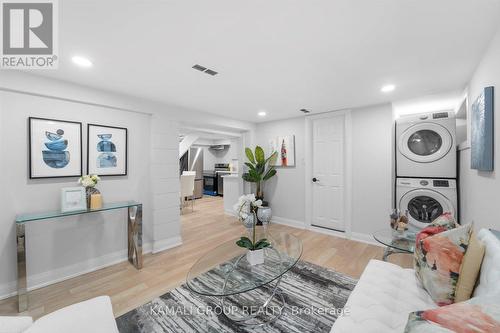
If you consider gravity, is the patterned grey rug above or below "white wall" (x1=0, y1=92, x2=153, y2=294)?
below

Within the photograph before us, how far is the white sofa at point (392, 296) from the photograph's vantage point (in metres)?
1.05

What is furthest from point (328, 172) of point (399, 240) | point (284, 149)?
point (399, 240)

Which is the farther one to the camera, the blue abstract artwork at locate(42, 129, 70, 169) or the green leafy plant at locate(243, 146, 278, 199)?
the green leafy plant at locate(243, 146, 278, 199)

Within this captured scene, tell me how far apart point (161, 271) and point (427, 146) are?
12.7ft

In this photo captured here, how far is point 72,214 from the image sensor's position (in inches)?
89.8

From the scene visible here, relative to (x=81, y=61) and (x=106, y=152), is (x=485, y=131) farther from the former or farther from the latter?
(x=106, y=152)

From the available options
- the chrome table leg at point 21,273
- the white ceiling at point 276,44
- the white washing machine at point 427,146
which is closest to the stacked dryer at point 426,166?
the white washing machine at point 427,146

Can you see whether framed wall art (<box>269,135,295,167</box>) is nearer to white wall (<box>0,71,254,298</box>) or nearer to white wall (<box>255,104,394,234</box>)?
white wall (<box>255,104,394,234</box>)

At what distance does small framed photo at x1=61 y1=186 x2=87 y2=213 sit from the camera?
231 cm

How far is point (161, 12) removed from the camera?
4.32 feet

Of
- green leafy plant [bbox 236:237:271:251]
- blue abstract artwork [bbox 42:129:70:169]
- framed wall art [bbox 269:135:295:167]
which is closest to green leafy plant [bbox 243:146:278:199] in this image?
framed wall art [bbox 269:135:295:167]

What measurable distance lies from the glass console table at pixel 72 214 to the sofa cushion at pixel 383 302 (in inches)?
97.6

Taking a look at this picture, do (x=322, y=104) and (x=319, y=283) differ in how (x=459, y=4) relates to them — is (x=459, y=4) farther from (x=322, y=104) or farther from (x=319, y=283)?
(x=319, y=283)

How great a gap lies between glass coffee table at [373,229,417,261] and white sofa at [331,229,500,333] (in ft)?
0.90
